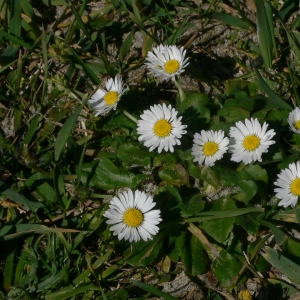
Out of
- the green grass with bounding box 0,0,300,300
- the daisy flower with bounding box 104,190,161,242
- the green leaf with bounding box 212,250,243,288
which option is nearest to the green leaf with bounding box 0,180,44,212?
the green grass with bounding box 0,0,300,300

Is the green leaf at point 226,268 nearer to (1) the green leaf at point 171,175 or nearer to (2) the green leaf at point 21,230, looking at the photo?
(1) the green leaf at point 171,175

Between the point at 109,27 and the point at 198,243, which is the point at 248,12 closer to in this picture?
the point at 109,27

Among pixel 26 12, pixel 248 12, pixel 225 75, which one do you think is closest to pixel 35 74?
pixel 26 12

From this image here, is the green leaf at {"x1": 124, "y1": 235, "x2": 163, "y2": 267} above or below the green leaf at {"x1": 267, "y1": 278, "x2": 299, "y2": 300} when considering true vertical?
above

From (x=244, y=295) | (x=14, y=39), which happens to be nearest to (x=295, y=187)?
(x=244, y=295)

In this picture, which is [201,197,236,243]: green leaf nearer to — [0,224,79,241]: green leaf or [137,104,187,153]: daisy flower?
[137,104,187,153]: daisy flower

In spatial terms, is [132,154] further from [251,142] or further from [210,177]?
[251,142]
